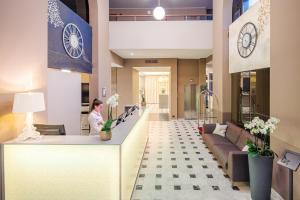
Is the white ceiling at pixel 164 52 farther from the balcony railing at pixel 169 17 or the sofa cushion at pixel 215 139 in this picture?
the sofa cushion at pixel 215 139

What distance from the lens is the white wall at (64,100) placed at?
5.17 metres

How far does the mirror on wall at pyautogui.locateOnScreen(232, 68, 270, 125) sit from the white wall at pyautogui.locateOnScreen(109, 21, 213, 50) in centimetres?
275

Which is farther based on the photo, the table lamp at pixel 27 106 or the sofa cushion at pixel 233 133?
the sofa cushion at pixel 233 133

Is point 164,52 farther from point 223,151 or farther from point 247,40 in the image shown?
point 223,151

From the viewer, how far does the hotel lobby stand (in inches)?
119

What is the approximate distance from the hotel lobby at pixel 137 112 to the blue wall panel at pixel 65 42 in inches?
1.0

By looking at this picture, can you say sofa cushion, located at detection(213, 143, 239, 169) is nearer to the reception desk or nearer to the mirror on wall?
the mirror on wall

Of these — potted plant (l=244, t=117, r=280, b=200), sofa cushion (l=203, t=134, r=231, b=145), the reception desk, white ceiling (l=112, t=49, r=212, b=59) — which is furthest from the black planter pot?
white ceiling (l=112, t=49, r=212, b=59)

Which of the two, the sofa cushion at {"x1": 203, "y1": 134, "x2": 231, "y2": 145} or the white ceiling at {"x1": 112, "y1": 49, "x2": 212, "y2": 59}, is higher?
the white ceiling at {"x1": 112, "y1": 49, "x2": 212, "y2": 59}

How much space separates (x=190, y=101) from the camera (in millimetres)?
13430

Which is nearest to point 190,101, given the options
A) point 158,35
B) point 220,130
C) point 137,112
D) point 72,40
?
point 158,35

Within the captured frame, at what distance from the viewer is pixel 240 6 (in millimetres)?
8070

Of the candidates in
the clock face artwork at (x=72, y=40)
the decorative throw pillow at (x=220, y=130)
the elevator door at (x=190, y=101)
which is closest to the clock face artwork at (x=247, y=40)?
the decorative throw pillow at (x=220, y=130)

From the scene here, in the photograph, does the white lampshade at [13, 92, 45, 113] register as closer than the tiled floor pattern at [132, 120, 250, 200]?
Yes
